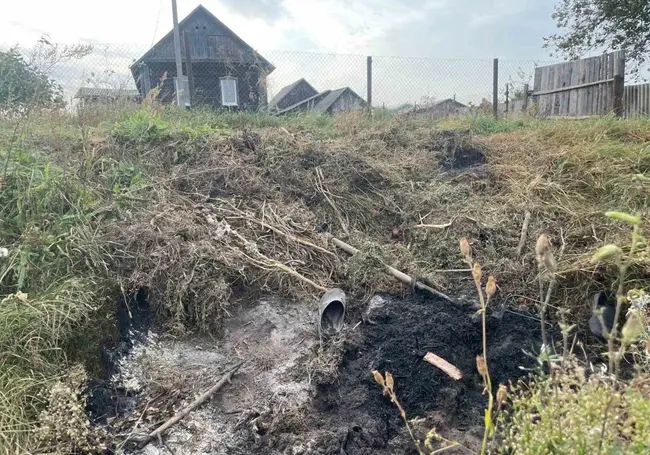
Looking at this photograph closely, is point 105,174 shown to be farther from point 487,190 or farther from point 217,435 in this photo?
point 487,190

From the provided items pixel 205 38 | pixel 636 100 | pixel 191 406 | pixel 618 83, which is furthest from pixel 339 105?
pixel 205 38

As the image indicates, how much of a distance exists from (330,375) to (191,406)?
0.81 m

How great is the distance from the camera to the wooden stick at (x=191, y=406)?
7.45ft

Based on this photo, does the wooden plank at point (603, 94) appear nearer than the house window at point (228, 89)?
Yes

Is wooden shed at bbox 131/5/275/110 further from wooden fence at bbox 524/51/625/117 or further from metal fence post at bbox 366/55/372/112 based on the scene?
wooden fence at bbox 524/51/625/117

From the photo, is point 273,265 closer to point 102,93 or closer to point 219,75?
point 102,93

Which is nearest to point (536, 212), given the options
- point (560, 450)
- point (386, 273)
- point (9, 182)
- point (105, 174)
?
point (386, 273)

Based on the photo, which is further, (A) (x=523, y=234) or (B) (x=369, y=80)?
(B) (x=369, y=80)

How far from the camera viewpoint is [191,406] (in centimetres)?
243

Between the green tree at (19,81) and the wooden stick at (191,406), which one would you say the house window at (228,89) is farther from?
the wooden stick at (191,406)

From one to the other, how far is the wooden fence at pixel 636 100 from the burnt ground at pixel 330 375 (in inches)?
239

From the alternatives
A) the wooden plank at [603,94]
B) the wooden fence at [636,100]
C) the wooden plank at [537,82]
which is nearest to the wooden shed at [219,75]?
the wooden plank at [537,82]

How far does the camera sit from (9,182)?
132 inches

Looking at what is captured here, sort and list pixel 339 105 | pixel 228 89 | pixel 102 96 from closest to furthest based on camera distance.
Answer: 1. pixel 102 96
2. pixel 339 105
3. pixel 228 89
